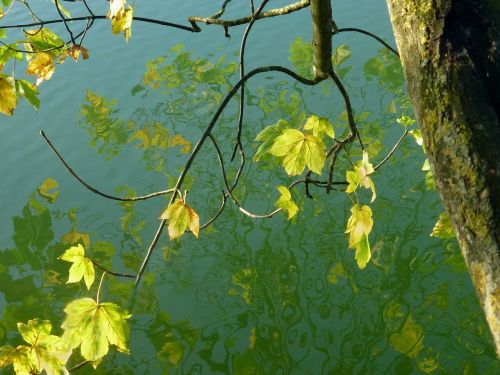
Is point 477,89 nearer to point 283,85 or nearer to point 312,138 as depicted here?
point 312,138

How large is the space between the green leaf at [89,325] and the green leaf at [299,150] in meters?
0.37

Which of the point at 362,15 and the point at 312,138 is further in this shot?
the point at 362,15

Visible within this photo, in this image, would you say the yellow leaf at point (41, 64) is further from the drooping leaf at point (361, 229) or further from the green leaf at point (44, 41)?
the drooping leaf at point (361, 229)

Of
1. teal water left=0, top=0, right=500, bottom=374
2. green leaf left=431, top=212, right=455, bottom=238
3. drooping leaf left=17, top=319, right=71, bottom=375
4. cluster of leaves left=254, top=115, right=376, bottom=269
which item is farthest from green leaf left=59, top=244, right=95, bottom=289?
teal water left=0, top=0, right=500, bottom=374

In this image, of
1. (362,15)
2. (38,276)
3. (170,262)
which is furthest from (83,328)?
(362,15)

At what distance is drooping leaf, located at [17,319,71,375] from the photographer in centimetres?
102

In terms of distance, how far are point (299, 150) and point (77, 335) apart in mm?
454

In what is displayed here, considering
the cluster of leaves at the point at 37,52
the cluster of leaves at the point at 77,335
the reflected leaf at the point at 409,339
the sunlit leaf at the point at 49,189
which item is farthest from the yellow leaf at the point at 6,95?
the sunlit leaf at the point at 49,189

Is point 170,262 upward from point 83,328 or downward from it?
downward

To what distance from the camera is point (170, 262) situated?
9.86 ft

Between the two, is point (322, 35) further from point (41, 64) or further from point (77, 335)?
point (41, 64)

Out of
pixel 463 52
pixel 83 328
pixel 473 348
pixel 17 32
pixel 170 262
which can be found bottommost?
pixel 473 348

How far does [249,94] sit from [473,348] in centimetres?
230

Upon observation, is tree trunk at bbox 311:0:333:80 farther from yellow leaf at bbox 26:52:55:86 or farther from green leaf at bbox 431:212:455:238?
yellow leaf at bbox 26:52:55:86
